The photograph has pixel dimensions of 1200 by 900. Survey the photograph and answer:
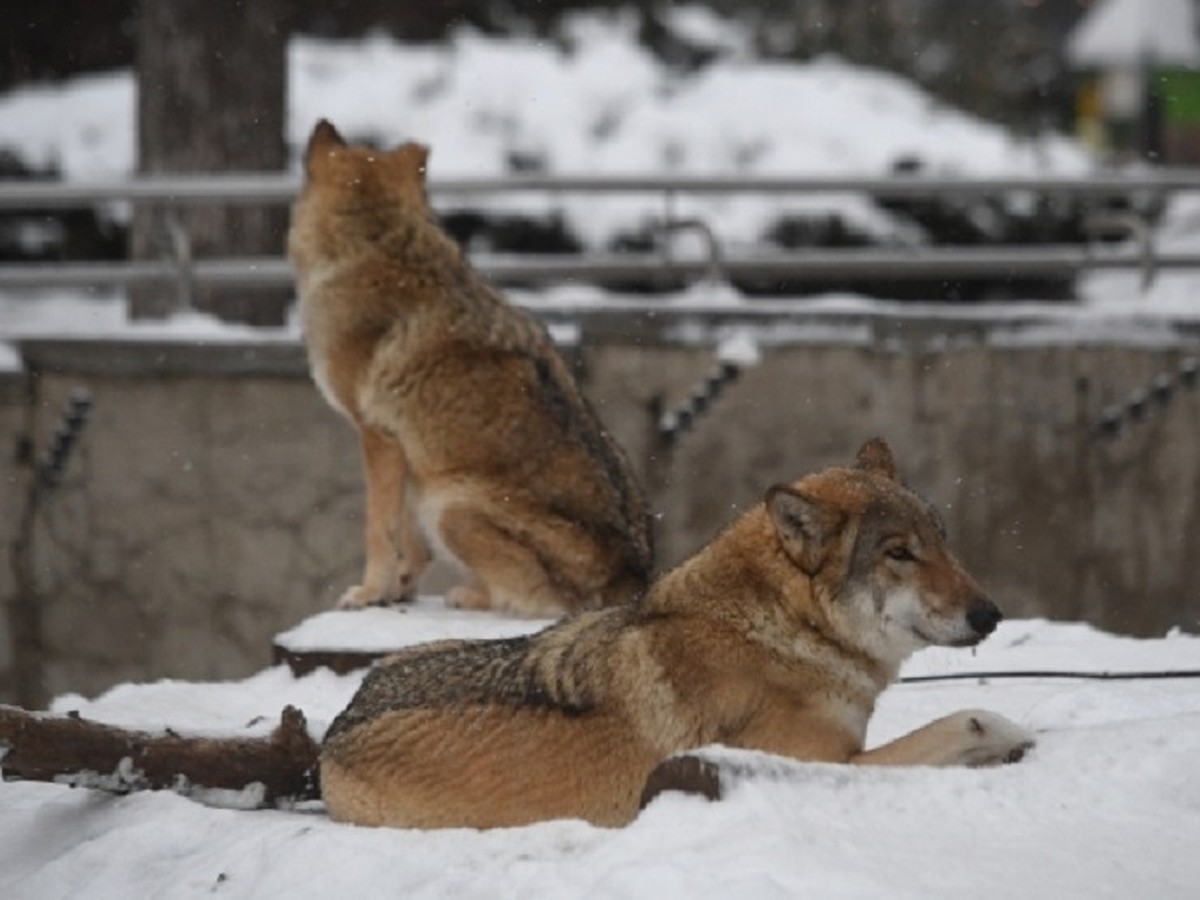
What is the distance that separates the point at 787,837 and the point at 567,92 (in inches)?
477

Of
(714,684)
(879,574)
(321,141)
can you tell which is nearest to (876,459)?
(879,574)

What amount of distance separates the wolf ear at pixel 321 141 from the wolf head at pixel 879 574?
14.5 feet

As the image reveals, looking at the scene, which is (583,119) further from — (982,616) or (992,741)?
(992,741)

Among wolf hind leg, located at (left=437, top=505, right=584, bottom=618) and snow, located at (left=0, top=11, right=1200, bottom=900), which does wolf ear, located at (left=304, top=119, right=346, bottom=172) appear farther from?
snow, located at (left=0, top=11, right=1200, bottom=900)

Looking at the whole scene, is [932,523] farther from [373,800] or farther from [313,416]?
[313,416]

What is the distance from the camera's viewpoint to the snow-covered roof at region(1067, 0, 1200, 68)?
94.8ft

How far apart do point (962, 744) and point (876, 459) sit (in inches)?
39.0

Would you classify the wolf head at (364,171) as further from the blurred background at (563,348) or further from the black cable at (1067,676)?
the black cable at (1067,676)

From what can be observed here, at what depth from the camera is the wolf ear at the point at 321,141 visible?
9664 mm

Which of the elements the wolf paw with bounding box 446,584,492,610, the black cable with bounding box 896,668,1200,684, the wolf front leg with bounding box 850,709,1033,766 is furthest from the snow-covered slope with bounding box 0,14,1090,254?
the wolf front leg with bounding box 850,709,1033,766

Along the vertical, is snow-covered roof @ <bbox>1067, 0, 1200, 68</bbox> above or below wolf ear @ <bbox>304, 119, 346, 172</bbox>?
above

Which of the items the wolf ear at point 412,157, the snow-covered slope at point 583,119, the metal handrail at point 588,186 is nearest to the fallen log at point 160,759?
the wolf ear at point 412,157

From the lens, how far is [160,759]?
6324 mm

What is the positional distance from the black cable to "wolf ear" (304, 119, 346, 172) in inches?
144
